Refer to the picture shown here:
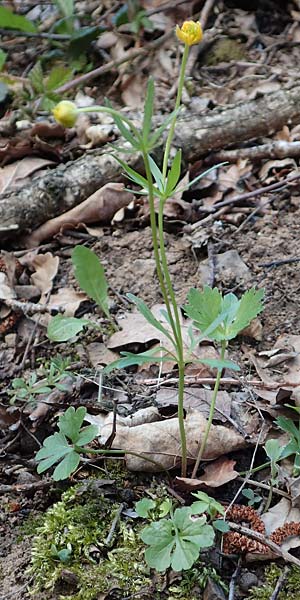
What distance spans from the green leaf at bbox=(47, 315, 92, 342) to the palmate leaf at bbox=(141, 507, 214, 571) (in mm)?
774

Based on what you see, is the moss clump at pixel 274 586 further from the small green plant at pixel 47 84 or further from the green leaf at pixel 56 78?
the green leaf at pixel 56 78

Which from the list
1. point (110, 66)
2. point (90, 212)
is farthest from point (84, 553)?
point (110, 66)

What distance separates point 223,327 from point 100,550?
626 millimetres

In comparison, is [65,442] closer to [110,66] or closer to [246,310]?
[246,310]

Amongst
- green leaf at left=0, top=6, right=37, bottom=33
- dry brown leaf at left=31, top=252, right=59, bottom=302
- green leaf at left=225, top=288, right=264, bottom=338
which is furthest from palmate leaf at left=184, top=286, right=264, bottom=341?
green leaf at left=0, top=6, right=37, bottom=33

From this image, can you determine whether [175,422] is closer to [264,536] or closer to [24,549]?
[264,536]

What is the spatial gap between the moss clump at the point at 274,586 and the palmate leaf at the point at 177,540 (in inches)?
7.9

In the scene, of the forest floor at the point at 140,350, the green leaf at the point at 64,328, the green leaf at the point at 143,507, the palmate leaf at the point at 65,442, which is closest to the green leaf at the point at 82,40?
the forest floor at the point at 140,350

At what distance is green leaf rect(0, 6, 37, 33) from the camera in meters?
3.82

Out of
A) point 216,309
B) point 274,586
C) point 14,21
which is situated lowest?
point 274,586

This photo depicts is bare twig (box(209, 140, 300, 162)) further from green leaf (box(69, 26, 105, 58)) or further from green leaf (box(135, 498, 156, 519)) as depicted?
green leaf (box(135, 498, 156, 519))

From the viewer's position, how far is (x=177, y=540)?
1372 mm

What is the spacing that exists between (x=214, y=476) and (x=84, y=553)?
0.38 m

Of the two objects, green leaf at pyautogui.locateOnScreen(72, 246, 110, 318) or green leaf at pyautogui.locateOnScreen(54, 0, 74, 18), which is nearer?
green leaf at pyautogui.locateOnScreen(72, 246, 110, 318)
